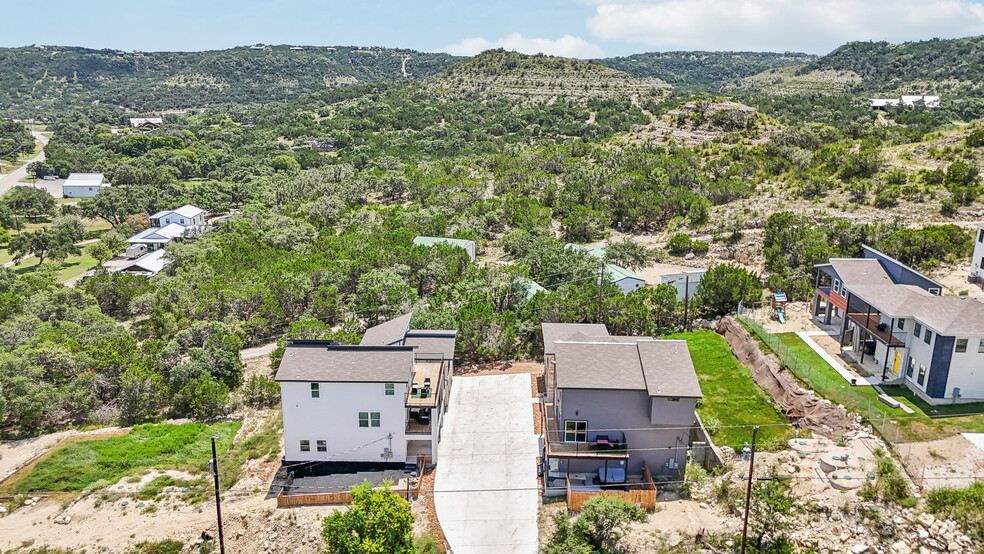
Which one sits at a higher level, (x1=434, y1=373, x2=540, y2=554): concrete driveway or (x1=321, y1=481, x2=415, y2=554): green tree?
(x1=321, y1=481, x2=415, y2=554): green tree

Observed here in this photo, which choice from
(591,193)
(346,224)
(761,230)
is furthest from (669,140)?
(346,224)

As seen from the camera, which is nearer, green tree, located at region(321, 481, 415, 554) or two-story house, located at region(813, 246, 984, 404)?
green tree, located at region(321, 481, 415, 554)

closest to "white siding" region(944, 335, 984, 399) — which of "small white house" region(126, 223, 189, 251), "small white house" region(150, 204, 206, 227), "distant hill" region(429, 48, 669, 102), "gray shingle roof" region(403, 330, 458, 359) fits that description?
"gray shingle roof" region(403, 330, 458, 359)

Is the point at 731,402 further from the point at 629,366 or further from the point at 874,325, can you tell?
the point at 874,325

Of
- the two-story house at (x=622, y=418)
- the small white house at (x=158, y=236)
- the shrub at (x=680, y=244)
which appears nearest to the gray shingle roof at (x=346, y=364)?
the two-story house at (x=622, y=418)

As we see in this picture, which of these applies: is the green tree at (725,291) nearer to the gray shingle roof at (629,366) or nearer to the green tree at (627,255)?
the green tree at (627,255)

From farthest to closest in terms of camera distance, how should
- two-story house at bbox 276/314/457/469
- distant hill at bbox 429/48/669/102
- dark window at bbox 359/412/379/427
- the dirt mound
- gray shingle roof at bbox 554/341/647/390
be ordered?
distant hill at bbox 429/48/669/102
dark window at bbox 359/412/379/427
two-story house at bbox 276/314/457/469
the dirt mound
gray shingle roof at bbox 554/341/647/390

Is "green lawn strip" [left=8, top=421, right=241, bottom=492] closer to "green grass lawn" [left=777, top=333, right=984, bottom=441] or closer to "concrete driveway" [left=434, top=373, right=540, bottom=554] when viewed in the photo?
"concrete driveway" [left=434, top=373, right=540, bottom=554]
